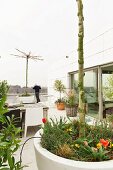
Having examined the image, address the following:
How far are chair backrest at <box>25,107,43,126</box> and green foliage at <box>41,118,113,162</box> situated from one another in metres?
2.32

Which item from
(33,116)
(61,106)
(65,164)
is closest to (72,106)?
(61,106)

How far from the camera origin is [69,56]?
999cm

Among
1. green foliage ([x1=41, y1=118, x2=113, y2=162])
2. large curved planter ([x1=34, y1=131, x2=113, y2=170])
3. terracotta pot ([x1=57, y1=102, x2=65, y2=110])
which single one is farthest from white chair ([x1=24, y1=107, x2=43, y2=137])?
terracotta pot ([x1=57, y1=102, x2=65, y2=110])

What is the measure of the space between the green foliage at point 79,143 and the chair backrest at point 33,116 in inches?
Answer: 91.4

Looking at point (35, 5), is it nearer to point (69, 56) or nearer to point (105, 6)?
point (105, 6)

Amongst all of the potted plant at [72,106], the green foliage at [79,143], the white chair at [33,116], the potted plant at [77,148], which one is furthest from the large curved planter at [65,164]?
the potted plant at [72,106]

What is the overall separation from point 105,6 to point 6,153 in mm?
5933

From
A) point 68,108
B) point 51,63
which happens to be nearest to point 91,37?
point 68,108

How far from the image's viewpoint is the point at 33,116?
4766 mm

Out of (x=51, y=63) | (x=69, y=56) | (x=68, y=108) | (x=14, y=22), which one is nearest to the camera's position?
(x=68, y=108)

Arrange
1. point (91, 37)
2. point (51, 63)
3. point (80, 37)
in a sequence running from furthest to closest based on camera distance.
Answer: point (51, 63), point (91, 37), point (80, 37)

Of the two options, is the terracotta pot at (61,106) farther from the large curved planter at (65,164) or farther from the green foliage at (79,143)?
the large curved planter at (65,164)

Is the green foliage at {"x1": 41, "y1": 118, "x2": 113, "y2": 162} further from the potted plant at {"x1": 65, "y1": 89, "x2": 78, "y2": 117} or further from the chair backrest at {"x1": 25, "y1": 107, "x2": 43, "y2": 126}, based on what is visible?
the potted plant at {"x1": 65, "y1": 89, "x2": 78, "y2": 117}

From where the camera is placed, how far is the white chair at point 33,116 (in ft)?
15.3
